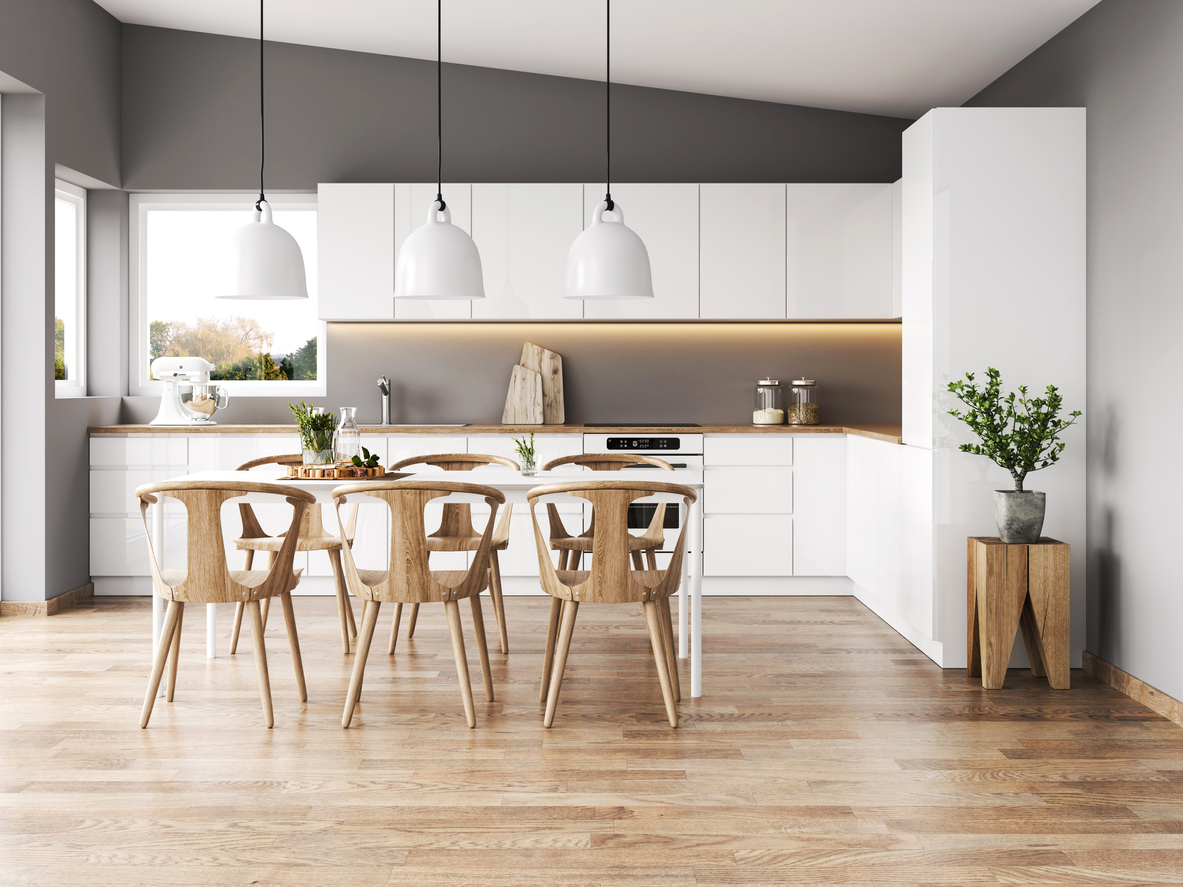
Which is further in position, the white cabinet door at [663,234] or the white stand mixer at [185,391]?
the white stand mixer at [185,391]

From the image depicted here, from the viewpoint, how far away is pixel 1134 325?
342 cm

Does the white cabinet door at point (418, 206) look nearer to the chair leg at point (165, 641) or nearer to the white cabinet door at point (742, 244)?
the white cabinet door at point (742, 244)

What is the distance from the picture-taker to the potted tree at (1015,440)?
348cm

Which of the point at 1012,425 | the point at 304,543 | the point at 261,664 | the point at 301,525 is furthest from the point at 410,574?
the point at 1012,425

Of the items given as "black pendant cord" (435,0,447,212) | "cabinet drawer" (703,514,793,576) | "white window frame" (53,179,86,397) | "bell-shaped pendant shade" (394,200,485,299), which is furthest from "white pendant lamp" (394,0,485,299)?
"white window frame" (53,179,86,397)

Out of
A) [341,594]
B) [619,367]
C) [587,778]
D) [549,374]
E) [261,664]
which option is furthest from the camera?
[619,367]

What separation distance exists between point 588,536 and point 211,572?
1851 millimetres

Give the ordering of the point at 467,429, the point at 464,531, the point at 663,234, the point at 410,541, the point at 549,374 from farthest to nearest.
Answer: the point at 549,374 < the point at 663,234 < the point at 467,429 < the point at 464,531 < the point at 410,541

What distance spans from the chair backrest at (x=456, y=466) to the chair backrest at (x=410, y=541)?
1.08 meters

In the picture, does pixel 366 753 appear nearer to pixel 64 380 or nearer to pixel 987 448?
pixel 987 448

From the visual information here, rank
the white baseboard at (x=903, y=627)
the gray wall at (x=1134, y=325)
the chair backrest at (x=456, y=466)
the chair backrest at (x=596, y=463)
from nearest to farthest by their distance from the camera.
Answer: the gray wall at (x=1134, y=325) < the white baseboard at (x=903, y=627) < the chair backrest at (x=596, y=463) < the chair backrest at (x=456, y=466)

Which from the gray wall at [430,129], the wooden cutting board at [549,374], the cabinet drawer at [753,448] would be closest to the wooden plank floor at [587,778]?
the cabinet drawer at [753,448]

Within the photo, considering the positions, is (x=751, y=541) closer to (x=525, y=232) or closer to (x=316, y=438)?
(x=525, y=232)

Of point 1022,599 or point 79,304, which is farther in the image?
point 79,304
